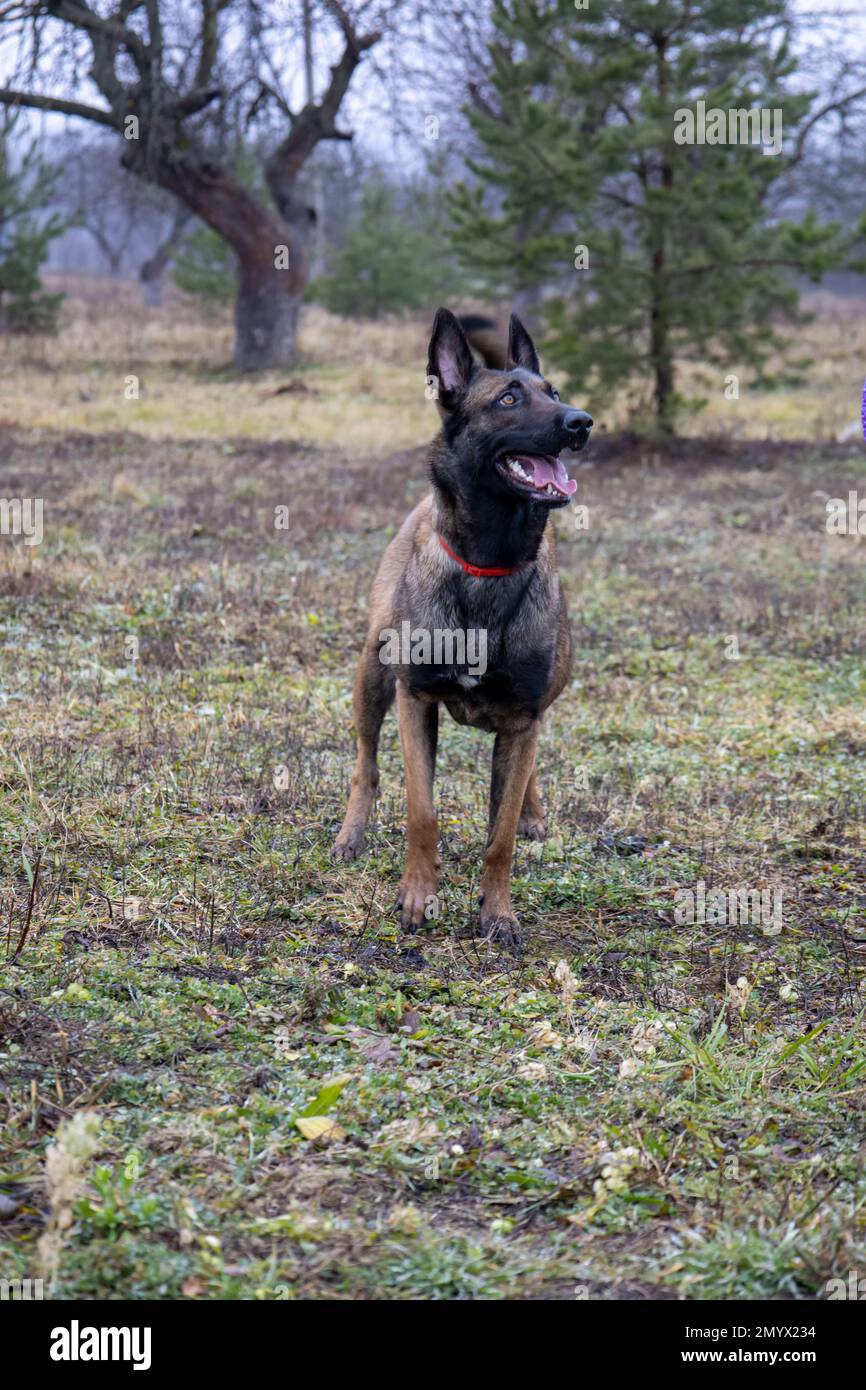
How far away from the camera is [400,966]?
4.40 meters

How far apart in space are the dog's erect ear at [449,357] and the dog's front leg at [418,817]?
3.71ft

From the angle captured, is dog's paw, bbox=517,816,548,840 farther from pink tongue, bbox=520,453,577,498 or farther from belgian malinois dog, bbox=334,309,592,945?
pink tongue, bbox=520,453,577,498

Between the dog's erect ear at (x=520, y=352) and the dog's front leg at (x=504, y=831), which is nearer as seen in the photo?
the dog's front leg at (x=504, y=831)

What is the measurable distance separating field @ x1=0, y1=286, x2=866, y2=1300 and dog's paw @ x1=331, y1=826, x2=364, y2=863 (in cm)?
11

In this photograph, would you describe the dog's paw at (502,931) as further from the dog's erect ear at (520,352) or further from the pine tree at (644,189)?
the pine tree at (644,189)

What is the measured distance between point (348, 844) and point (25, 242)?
86.6ft

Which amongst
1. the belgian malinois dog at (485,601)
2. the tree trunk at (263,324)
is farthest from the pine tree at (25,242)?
the belgian malinois dog at (485,601)

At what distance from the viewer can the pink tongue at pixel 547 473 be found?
4.62 metres

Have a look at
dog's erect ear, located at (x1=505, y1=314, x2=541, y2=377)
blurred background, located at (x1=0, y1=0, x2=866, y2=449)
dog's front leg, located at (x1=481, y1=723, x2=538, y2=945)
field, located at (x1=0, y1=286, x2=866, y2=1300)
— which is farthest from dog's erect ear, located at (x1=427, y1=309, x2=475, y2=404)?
blurred background, located at (x1=0, y1=0, x2=866, y2=449)

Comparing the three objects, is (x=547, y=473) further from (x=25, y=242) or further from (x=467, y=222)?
(x=25, y=242)

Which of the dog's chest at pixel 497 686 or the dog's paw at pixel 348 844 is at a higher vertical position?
the dog's chest at pixel 497 686

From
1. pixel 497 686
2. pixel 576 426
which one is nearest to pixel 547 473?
pixel 576 426

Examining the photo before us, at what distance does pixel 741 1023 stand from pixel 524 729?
140 cm

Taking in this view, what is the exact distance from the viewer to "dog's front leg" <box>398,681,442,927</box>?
4762mm
